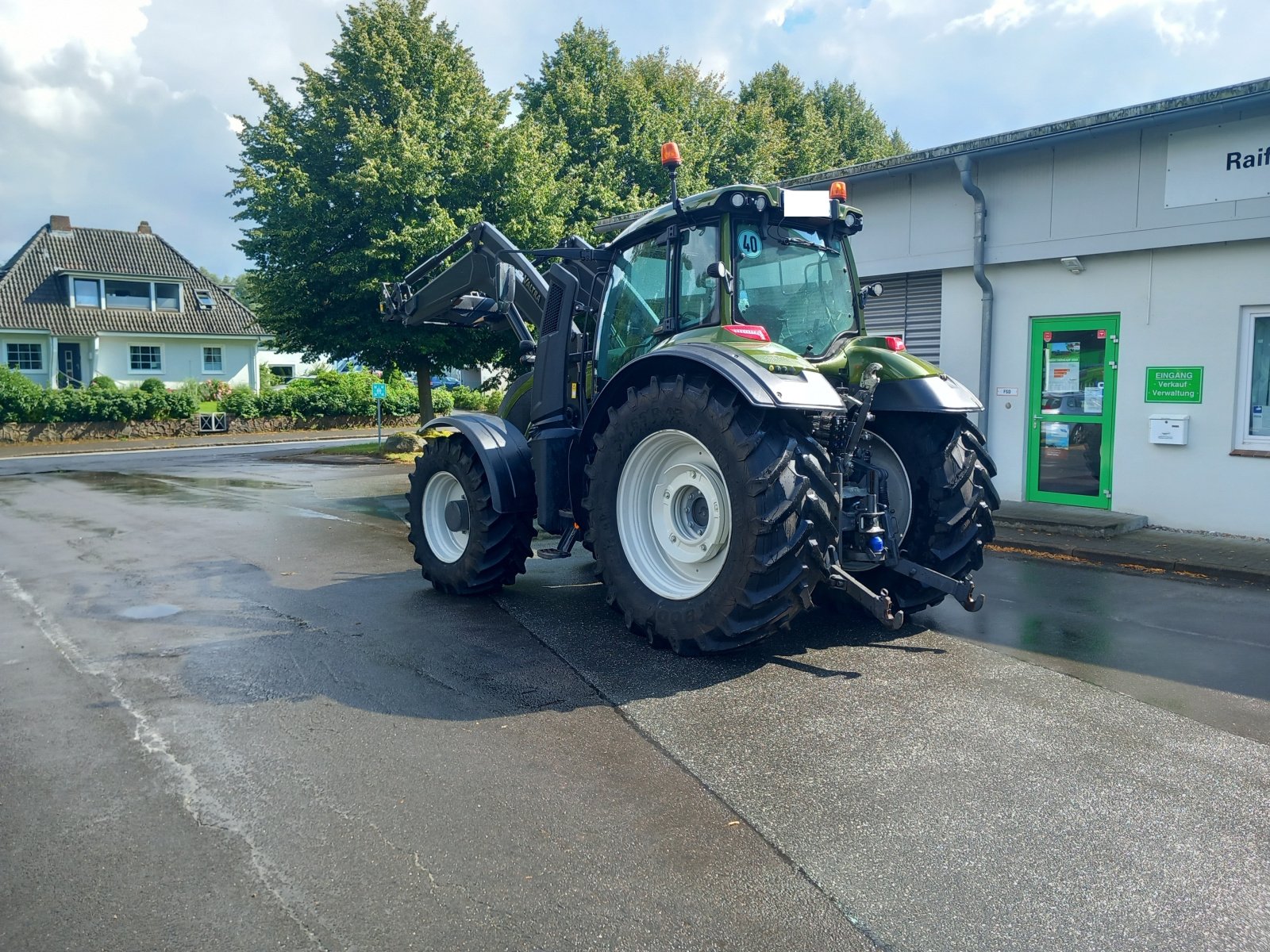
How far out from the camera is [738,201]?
19.1 feet

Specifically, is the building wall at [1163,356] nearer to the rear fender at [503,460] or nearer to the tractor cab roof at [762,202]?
the tractor cab roof at [762,202]

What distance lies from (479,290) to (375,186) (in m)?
12.3

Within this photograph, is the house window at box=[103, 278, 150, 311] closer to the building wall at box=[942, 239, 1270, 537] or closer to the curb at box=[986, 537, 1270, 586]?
the building wall at box=[942, 239, 1270, 537]

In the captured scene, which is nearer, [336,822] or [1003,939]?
[1003,939]

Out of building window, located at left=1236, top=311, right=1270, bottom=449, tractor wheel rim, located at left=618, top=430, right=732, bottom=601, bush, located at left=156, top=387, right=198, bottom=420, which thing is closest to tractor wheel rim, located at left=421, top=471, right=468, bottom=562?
tractor wheel rim, located at left=618, top=430, right=732, bottom=601

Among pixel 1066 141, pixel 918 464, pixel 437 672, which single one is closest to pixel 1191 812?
pixel 918 464

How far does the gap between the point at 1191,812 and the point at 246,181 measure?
20.8 m

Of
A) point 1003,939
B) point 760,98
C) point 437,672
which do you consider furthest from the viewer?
point 760,98

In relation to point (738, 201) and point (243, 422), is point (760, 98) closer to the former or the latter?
point (243, 422)

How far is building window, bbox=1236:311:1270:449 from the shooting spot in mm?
9547

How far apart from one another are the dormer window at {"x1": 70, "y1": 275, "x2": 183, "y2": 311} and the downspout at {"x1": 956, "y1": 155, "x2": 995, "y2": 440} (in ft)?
124

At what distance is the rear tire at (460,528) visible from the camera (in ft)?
22.9

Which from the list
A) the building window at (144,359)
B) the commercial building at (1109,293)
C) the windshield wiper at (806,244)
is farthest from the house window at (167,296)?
the windshield wiper at (806,244)

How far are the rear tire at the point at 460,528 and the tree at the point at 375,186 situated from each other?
12417mm
